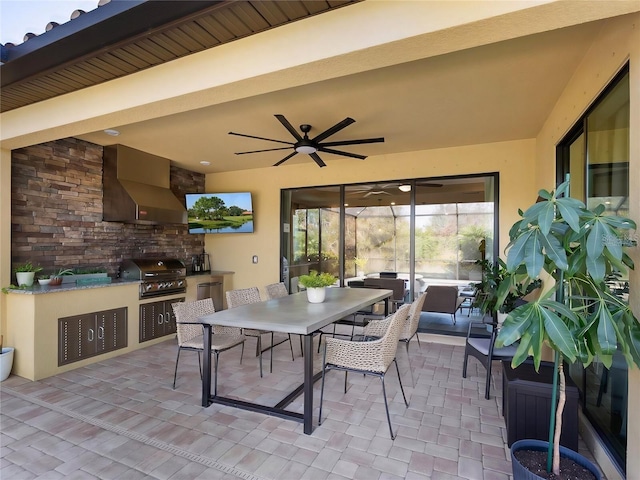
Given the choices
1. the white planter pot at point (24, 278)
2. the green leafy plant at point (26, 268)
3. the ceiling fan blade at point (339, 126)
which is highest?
the ceiling fan blade at point (339, 126)

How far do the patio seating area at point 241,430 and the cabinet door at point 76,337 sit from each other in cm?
22

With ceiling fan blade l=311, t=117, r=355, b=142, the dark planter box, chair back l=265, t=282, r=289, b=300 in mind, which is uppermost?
ceiling fan blade l=311, t=117, r=355, b=142

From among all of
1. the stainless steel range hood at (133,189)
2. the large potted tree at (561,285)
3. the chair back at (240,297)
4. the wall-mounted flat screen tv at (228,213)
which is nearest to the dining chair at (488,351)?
the large potted tree at (561,285)

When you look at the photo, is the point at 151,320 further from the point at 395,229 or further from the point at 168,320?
the point at 395,229

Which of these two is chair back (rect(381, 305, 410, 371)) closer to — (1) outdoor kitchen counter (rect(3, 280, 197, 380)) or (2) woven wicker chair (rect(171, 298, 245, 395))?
(2) woven wicker chair (rect(171, 298, 245, 395))

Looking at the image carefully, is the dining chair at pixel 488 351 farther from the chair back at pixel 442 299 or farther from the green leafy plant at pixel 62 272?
the green leafy plant at pixel 62 272

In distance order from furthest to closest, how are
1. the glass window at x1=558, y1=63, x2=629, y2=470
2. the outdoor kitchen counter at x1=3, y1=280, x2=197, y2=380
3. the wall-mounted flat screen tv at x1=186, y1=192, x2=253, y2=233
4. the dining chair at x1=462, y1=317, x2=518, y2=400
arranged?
the wall-mounted flat screen tv at x1=186, y1=192, x2=253, y2=233
the outdoor kitchen counter at x1=3, y1=280, x2=197, y2=380
the dining chair at x1=462, y1=317, x2=518, y2=400
the glass window at x1=558, y1=63, x2=629, y2=470

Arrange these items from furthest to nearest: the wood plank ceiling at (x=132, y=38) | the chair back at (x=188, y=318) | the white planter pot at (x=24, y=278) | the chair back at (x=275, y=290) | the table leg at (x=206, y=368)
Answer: the chair back at (x=275, y=290), the white planter pot at (x=24, y=278), the chair back at (x=188, y=318), the table leg at (x=206, y=368), the wood plank ceiling at (x=132, y=38)

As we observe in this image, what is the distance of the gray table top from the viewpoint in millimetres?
2533

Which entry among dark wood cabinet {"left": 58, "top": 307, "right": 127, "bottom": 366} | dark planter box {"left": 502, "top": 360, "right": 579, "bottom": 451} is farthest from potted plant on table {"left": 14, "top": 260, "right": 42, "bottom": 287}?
dark planter box {"left": 502, "top": 360, "right": 579, "bottom": 451}

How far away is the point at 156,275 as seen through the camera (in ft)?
15.5

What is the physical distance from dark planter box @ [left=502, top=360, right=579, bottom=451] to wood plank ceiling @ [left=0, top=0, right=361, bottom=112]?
8.27ft

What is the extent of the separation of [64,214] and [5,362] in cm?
172

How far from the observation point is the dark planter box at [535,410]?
2080mm
